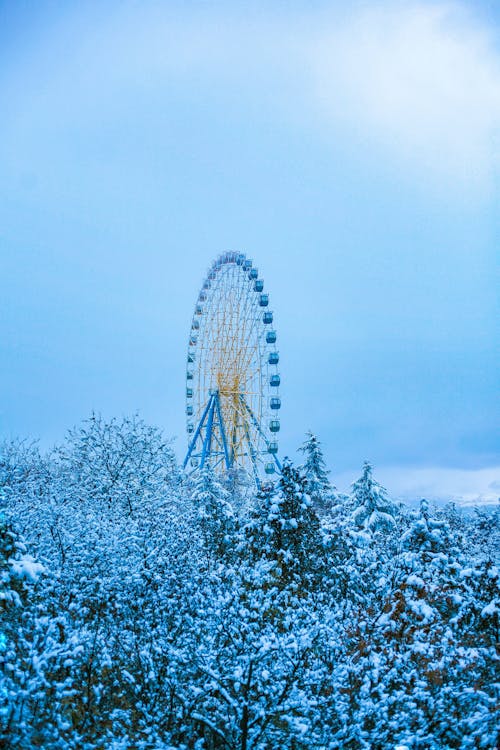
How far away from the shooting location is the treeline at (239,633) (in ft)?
22.6

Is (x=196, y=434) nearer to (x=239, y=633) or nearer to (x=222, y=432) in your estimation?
(x=222, y=432)

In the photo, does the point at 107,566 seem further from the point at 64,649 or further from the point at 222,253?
the point at 222,253

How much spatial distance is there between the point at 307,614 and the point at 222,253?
1204 inches

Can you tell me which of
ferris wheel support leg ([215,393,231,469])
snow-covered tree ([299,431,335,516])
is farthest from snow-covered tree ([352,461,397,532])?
ferris wheel support leg ([215,393,231,469])

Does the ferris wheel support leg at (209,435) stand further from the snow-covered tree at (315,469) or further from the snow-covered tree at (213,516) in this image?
the snow-covered tree at (213,516)

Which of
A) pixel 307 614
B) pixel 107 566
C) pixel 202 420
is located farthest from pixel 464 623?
pixel 202 420

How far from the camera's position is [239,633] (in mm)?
8320

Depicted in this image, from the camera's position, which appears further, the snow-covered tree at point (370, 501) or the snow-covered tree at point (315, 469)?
the snow-covered tree at point (315, 469)

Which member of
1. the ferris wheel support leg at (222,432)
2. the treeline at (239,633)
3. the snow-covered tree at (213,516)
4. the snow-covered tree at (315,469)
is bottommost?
the treeline at (239,633)

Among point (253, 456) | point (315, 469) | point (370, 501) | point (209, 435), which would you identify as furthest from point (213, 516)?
point (209, 435)

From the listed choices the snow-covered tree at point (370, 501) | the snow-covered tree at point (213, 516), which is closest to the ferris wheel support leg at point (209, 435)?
the snow-covered tree at point (213, 516)

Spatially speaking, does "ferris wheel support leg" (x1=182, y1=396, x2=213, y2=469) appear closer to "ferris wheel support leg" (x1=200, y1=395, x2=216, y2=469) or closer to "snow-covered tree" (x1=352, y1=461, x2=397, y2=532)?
"ferris wheel support leg" (x1=200, y1=395, x2=216, y2=469)

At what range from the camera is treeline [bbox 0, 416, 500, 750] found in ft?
22.6

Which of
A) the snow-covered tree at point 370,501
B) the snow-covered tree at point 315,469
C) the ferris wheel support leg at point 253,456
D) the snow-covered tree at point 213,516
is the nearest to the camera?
the snow-covered tree at point 213,516
